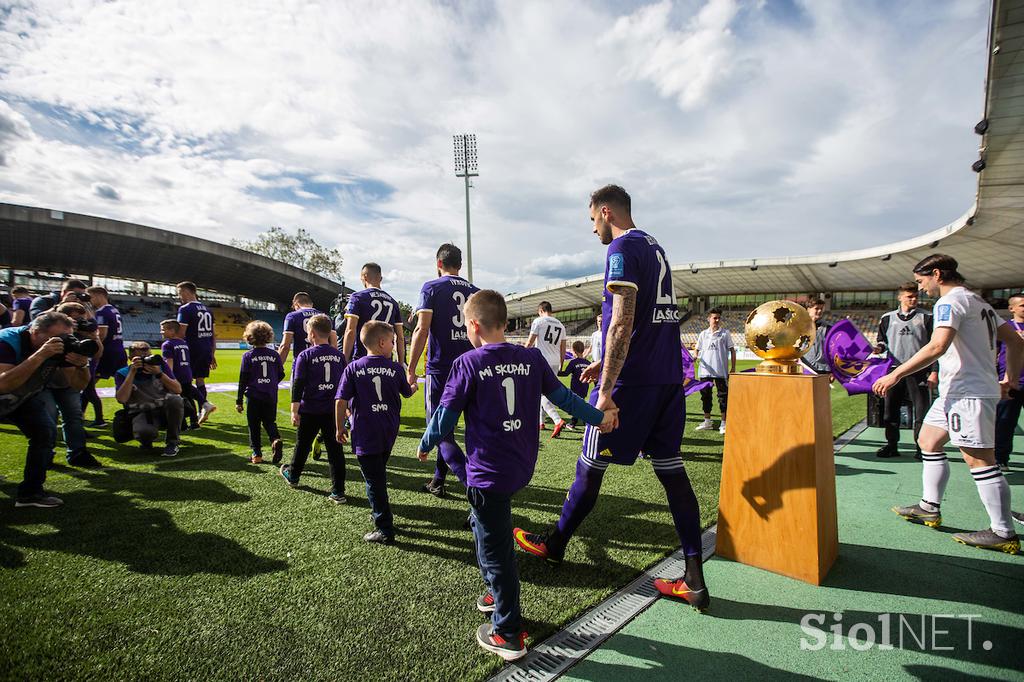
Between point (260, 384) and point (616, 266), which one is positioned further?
point (260, 384)

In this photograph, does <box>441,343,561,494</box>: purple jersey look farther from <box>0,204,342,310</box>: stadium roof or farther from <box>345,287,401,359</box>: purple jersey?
<box>0,204,342,310</box>: stadium roof

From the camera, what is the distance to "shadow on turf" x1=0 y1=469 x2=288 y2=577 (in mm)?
2795

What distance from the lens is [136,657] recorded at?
1970 millimetres

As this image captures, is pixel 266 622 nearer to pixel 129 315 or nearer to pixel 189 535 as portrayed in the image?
pixel 189 535

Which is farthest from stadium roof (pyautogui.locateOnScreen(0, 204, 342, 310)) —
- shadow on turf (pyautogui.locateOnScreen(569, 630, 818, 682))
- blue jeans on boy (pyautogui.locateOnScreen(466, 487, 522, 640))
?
shadow on turf (pyautogui.locateOnScreen(569, 630, 818, 682))

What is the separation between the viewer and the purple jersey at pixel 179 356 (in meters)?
6.46

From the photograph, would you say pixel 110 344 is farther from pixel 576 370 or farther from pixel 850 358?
pixel 850 358

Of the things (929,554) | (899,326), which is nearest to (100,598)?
(929,554)

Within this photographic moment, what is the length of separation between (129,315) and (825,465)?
2376 inches

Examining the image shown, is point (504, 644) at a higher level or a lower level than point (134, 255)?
lower

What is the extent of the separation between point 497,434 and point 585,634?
3.39 ft

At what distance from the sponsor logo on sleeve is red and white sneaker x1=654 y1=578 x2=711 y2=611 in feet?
5.46

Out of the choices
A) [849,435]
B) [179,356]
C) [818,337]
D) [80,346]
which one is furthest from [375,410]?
[849,435]

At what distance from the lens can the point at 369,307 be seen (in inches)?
202
